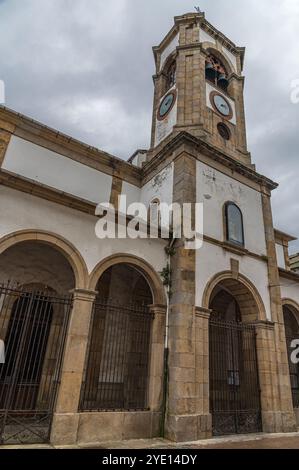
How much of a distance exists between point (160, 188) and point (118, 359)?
A: 5.49m

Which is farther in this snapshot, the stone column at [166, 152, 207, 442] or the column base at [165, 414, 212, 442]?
the stone column at [166, 152, 207, 442]

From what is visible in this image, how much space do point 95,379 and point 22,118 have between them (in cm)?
795

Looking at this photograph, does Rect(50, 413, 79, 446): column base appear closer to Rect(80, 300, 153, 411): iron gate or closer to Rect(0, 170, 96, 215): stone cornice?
Rect(80, 300, 153, 411): iron gate

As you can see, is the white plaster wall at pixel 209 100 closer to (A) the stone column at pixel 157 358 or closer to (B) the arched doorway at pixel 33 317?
(B) the arched doorway at pixel 33 317

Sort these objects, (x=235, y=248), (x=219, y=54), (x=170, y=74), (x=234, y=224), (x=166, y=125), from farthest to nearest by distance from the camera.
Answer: (x=170, y=74)
(x=219, y=54)
(x=166, y=125)
(x=234, y=224)
(x=235, y=248)

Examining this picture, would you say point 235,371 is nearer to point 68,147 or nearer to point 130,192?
point 130,192

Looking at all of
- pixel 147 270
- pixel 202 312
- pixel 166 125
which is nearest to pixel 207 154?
pixel 166 125

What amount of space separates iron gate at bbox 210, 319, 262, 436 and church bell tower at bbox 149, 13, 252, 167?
245 inches

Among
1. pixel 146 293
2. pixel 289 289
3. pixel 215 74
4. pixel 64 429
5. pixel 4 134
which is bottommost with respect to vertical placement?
pixel 64 429

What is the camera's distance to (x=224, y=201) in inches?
394

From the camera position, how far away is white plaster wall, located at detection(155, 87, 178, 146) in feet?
38.9

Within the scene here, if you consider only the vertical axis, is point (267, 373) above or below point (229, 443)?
above

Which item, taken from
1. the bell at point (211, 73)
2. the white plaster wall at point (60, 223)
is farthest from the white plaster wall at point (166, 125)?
the white plaster wall at point (60, 223)

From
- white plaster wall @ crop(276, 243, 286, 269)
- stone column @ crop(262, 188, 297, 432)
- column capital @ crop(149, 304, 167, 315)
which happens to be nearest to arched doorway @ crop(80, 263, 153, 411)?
column capital @ crop(149, 304, 167, 315)
